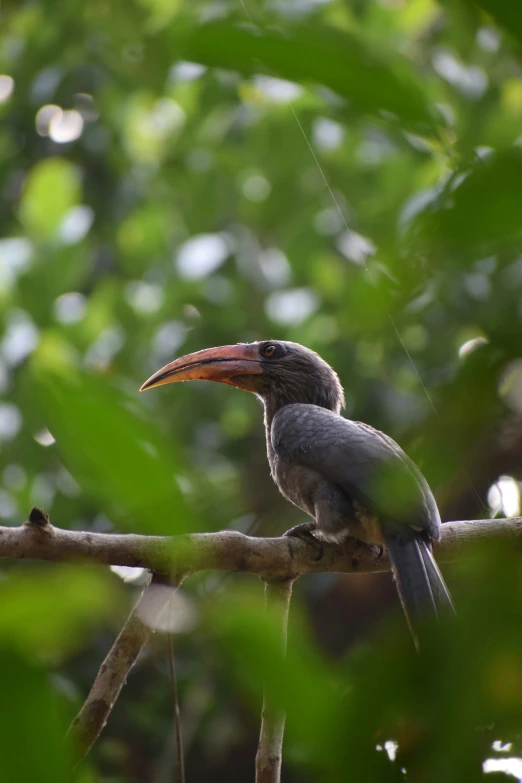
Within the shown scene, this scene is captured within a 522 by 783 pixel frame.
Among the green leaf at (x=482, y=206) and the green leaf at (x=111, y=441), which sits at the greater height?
the green leaf at (x=482, y=206)

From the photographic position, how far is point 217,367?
4.46 meters

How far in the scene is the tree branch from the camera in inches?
86.8

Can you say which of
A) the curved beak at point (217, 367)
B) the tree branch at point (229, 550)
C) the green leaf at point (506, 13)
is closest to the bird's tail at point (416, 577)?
the tree branch at point (229, 550)

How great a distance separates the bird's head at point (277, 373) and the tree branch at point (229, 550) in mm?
1284

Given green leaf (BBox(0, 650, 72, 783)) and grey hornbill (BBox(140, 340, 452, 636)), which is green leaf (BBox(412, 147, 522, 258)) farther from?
grey hornbill (BBox(140, 340, 452, 636))

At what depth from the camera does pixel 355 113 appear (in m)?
0.68

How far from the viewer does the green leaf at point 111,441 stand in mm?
644

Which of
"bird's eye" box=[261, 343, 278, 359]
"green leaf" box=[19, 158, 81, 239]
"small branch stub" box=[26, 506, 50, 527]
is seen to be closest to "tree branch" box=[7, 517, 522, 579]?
"small branch stub" box=[26, 506, 50, 527]

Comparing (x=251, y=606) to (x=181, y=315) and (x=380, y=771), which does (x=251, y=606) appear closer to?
(x=380, y=771)

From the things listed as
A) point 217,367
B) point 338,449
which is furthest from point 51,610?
point 217,367

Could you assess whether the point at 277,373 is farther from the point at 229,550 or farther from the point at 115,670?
the point at 115,670

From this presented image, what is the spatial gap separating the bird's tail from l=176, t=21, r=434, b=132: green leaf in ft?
6.97

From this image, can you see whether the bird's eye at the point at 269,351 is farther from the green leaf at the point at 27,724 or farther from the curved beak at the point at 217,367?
the green leaf at the point at 27,724

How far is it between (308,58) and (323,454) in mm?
2933
